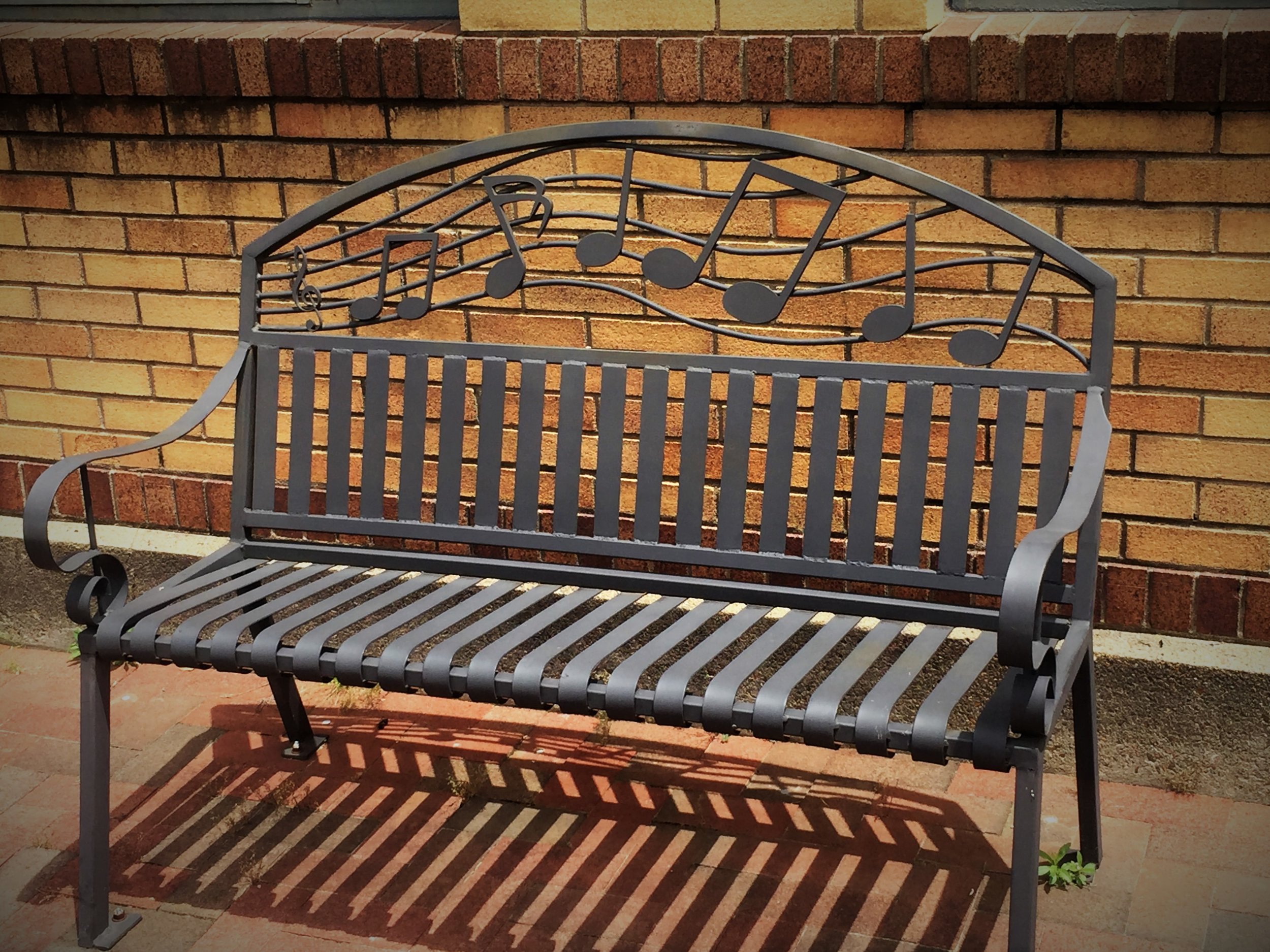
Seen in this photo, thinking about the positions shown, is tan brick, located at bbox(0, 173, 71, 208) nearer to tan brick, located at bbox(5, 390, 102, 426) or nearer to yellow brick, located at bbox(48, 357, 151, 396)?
yellow brick, located at bbox(48, 357, 151, 396)

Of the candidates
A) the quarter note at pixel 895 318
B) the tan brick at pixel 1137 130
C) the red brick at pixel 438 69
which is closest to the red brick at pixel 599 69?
the red brick at pixel 438 69

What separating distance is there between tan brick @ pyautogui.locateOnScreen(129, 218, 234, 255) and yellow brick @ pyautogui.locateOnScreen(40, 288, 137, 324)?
0.16 metres

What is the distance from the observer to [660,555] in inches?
119

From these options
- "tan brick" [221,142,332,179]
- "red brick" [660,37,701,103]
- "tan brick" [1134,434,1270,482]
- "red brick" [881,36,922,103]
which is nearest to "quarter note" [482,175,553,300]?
"red brick" [660,37,701,103]

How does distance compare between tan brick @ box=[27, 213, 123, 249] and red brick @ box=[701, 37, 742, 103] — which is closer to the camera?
red brick @ box=[701, 37, 742, 103]

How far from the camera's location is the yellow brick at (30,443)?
4.13 metres

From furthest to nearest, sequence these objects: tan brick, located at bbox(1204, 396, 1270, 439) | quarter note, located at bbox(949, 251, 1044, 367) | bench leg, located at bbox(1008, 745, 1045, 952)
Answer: tan brick, located at bbox(1204, 396, 1270, 439) < quarter note, located at bbox(949, 251, 1044, 367) < bench leg, located at bbox(1008, 745, 1045, 952)

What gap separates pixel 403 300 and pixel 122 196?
41.6 inches

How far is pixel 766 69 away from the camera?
315 cm

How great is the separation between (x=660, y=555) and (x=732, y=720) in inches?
25.1

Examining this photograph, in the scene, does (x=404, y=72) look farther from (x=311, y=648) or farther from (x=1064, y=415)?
(x=1064, y=415)

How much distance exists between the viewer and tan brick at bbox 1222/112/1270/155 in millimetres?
2830

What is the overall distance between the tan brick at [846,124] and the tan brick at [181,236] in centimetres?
150

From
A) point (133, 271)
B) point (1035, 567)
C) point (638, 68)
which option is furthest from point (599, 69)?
point (1035, 567)
